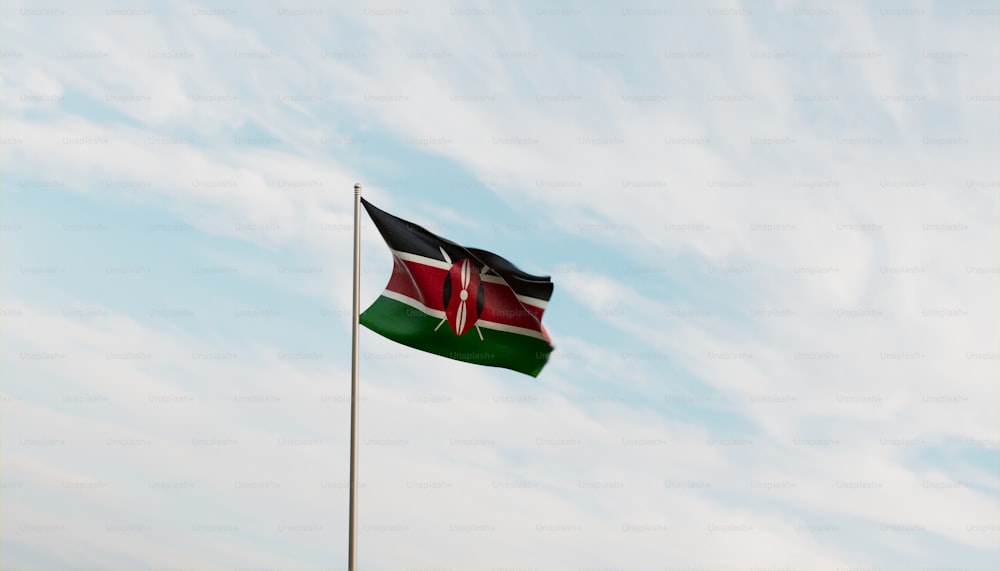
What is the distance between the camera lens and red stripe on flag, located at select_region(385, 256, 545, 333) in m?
17.7

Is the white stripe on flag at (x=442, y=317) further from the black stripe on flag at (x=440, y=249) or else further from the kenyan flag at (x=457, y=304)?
the black stripe on flag at (x=440, y=249)

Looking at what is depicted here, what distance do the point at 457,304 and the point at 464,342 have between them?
685 mm

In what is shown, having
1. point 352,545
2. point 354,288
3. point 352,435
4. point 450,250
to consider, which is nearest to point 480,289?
point 450,250

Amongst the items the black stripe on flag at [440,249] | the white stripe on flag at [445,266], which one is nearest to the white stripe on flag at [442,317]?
the white stripe on flag at [445,266]

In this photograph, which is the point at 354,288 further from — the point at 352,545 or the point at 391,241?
the point at 352,545

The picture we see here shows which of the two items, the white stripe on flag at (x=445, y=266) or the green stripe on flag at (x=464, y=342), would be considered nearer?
the green stripe on flag at (x=464, y=342)

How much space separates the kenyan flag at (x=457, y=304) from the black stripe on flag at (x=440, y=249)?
17 millimetres

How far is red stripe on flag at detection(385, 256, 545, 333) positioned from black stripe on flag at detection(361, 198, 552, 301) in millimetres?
211

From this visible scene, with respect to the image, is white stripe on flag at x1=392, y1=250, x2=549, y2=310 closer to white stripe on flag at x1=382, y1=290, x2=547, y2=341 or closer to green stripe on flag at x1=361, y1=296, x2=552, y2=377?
white stripe on flag at x1=382, y1=290, x2=547, y2=341

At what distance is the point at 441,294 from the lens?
701 inches

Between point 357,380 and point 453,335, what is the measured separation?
88.4 inches

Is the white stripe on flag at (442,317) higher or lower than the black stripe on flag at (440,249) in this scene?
lower

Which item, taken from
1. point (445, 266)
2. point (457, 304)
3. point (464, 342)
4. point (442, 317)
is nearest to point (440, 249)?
point (445, 266)

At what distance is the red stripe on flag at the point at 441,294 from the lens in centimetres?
1773
